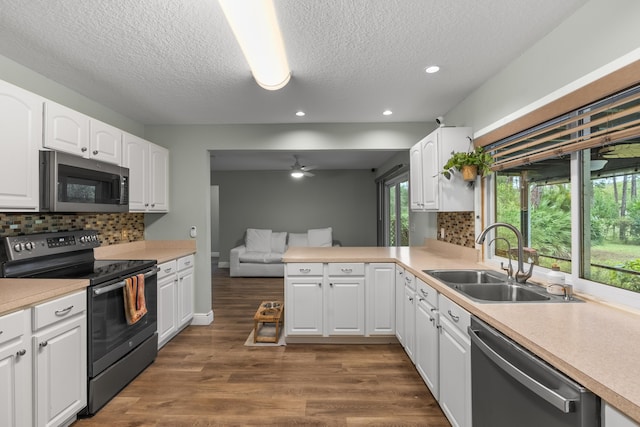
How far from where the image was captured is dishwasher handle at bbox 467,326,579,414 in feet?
2.90

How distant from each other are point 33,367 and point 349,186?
6.60 m

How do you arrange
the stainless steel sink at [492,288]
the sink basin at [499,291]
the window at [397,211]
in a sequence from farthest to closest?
the window at [397,211], the sink basin at [499,291], the stainless steel sink at [492,288]

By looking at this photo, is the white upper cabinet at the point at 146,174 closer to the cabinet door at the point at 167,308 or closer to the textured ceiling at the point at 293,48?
the textured ceiling at the point at 293,48

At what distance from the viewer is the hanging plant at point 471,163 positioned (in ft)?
8.02

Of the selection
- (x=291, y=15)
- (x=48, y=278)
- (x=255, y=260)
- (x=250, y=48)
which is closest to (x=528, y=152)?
(x=291, y=15)

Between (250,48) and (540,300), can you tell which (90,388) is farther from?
(540,300)

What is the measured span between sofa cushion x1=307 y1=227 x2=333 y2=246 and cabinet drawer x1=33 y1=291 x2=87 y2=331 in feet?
17.3

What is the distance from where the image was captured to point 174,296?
10.3ft

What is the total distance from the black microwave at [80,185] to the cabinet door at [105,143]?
66 mm

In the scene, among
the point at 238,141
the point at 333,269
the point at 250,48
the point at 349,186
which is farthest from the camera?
the point at 349,186

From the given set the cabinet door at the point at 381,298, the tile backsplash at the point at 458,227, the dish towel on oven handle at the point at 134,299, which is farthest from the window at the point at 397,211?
the dish towel on oven handle at the point at 134,299

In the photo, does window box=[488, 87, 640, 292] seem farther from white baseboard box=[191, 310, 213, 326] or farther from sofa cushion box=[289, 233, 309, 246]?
sofa cushion box=[289, 233, 309, 246]

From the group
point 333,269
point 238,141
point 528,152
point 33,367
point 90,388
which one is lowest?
point 90,388

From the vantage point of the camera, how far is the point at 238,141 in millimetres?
3680
